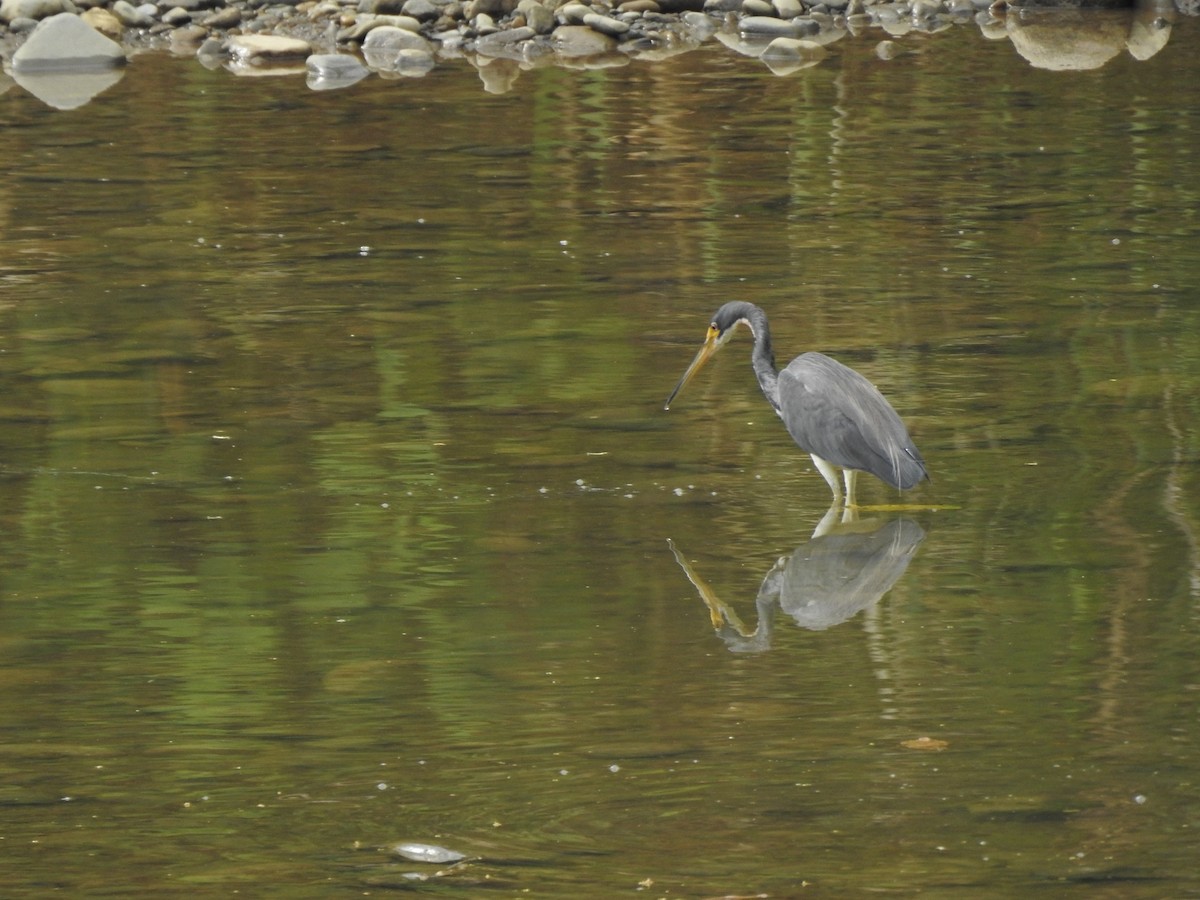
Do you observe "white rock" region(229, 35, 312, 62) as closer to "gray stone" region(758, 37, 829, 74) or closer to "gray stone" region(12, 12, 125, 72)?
"gray stone" region(12, 12, 125, 72)

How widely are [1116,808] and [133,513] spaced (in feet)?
13.2

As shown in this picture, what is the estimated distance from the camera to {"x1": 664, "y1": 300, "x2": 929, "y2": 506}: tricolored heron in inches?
311

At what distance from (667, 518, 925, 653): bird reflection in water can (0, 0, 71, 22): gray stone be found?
59.4ft

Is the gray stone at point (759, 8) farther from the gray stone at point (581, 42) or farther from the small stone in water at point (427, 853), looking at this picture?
the small stone in water at point (427, 853)

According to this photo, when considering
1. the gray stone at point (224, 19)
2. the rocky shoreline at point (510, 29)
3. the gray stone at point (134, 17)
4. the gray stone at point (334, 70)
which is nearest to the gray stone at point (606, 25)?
the rocky shoreline at point (510, 29)

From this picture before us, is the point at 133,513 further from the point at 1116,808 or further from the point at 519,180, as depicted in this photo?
the point at 519,180

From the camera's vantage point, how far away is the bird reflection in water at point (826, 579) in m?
7.02

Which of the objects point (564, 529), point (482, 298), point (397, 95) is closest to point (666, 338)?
point (482, 298)

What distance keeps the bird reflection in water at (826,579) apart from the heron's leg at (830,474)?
239mm

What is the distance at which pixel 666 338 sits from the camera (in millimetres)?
10656

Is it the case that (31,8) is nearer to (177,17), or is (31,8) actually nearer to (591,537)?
(177,17)

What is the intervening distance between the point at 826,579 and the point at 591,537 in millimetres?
838

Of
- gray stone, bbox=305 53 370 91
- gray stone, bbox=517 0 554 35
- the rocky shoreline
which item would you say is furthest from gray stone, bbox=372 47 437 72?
gray stone, bbox=517 0 554 35

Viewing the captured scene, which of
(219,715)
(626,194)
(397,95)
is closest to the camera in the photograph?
(219,715)
